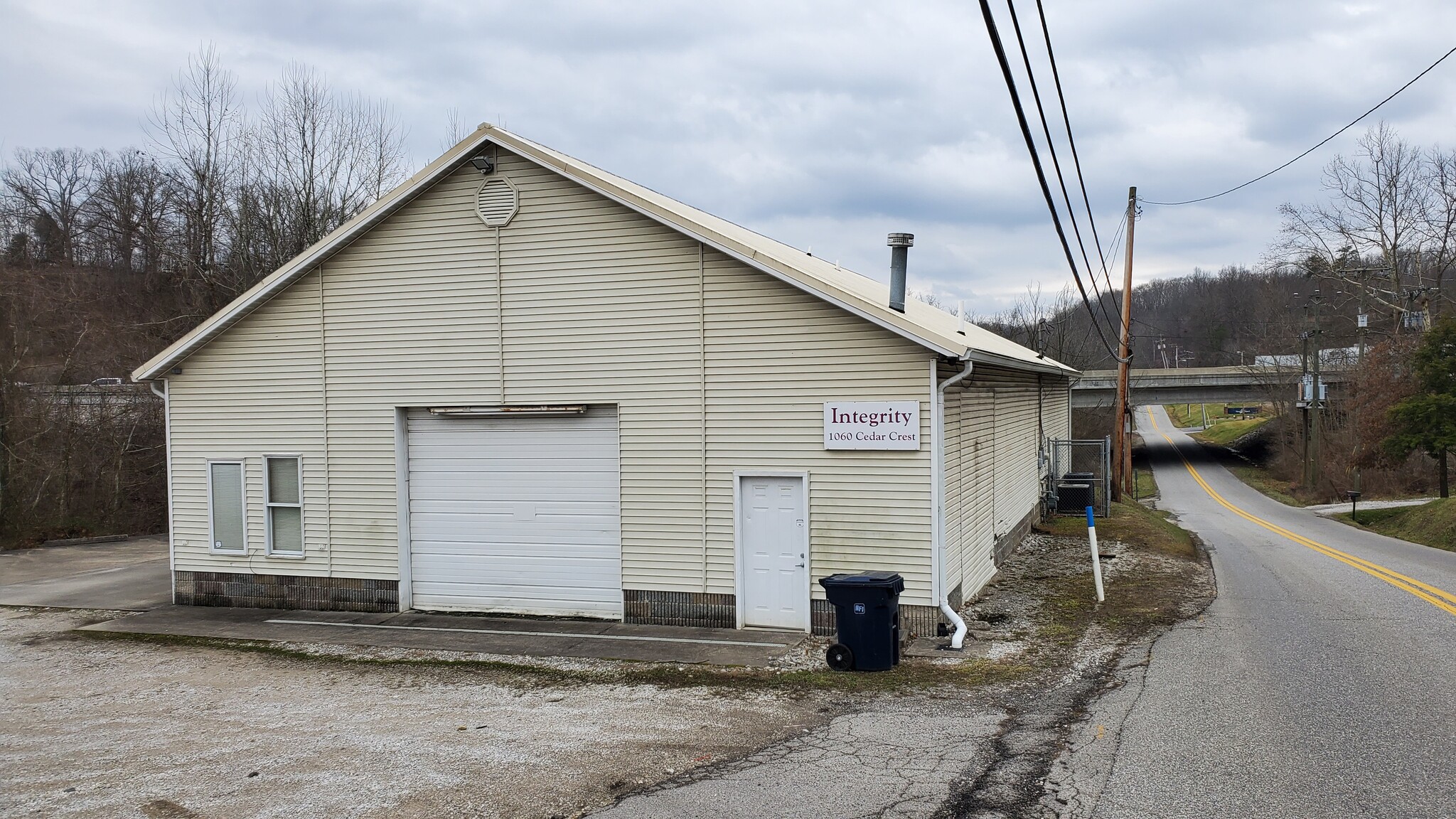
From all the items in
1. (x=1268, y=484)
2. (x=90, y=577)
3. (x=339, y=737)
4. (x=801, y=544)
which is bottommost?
(x=1268, y=484)

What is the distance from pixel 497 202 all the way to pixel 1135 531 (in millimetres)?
15455

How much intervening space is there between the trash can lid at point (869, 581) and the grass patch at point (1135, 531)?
1084 centimetres

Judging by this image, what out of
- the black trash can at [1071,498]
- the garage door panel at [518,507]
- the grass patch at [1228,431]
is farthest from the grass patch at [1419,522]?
the grass patch at [1228,431]

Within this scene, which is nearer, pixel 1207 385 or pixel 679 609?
pixel 679 609

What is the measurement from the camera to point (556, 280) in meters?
12.3

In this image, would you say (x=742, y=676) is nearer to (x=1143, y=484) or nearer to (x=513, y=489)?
(x=513, y=489)

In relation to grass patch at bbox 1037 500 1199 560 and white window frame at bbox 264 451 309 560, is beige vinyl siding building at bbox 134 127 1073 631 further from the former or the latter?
grass patch at bbox 1037 500 1199 560

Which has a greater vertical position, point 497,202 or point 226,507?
point 497,202

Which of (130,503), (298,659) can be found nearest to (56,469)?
(130,503)

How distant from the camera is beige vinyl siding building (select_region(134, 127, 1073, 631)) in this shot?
11.1 m

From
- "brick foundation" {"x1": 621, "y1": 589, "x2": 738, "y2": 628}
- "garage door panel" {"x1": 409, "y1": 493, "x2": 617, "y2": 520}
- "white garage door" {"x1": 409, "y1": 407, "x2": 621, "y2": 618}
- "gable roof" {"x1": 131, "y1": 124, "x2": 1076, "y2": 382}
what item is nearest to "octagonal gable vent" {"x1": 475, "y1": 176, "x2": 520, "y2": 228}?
"gable roof" {"x1": 131, "y1": 124, "x2": 1076, "y2": 382}

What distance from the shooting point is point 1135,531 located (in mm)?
20844

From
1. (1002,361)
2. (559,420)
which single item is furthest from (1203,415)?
(559,420)

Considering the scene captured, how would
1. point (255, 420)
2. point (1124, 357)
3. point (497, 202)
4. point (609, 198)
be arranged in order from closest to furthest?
point (609, 198), point (497, 202), point (255, 420), point (1124, 357)
